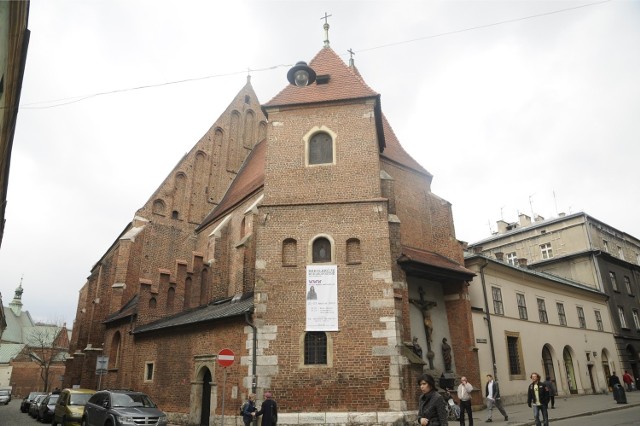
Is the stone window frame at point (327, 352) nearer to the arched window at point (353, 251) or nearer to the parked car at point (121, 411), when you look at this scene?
the arched window at point (353, 251)

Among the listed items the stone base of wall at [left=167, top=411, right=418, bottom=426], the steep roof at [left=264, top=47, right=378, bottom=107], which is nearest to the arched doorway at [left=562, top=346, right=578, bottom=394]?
the stone base of wall at [left=167, top=411, right=418, bottom=426]

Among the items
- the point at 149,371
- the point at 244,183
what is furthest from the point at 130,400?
the point at 244,183

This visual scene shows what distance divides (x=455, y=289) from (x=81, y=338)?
823 inches

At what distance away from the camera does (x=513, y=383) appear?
21.0m

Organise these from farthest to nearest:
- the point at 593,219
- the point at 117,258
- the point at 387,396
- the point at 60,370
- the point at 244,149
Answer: the point at 60,370
the point at 593,219
the point at 244,149
the point at 117,258
the point at 387,396

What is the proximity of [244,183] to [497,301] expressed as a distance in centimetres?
1447

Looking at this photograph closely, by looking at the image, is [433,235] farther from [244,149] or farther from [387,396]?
[244,149]

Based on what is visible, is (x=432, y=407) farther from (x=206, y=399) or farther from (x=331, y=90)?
(x=331, y=90)

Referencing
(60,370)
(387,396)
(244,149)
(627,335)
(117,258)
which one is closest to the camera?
(387,396)

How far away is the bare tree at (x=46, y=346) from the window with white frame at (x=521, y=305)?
195ft

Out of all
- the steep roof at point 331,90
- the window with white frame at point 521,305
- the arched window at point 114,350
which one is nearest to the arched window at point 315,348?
the steep roof at point 331,90

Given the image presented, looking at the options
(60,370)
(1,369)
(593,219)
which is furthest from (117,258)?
(1,369)

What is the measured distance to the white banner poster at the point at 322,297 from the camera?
555 inches

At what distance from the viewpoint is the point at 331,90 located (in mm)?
17828
